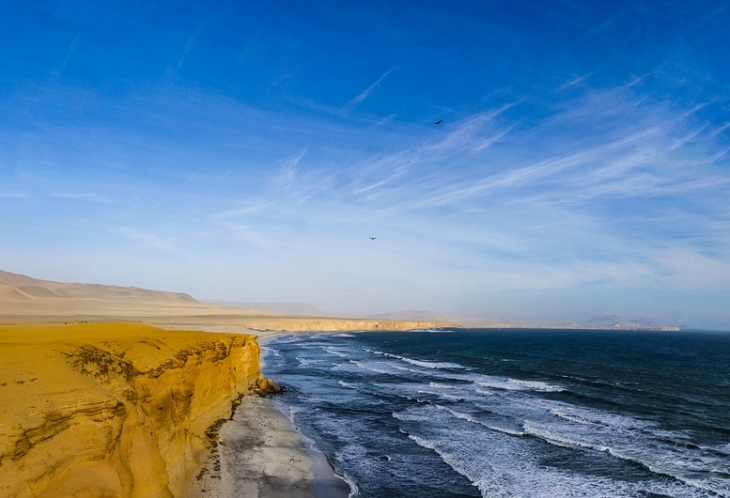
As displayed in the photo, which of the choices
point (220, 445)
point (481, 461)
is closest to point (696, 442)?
point (481, 461)

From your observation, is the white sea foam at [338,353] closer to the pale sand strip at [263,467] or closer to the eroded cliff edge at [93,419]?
the pale sand strip at [263,467]

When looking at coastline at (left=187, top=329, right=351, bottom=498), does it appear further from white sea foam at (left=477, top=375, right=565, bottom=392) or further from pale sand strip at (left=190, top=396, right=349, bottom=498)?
white sea foam at (left=477, top=375, right=565, bottom=392)

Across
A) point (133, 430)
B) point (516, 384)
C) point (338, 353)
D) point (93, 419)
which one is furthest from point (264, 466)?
point (338, 353)

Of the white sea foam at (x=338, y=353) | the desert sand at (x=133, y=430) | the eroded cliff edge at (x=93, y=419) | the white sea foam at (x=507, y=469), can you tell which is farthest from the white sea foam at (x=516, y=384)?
the white sea foam at (x=338, y=353)

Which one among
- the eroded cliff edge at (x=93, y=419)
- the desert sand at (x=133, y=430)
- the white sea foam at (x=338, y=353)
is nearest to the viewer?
the eroded cliff edge at (x=93, y=419)

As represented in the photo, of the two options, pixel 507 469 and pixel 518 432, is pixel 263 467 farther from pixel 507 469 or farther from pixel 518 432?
pixel 518 432

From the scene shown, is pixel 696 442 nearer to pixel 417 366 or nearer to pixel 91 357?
pixel 91 357
